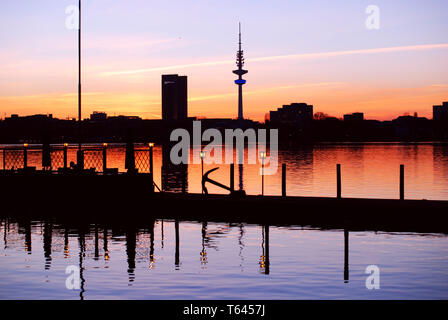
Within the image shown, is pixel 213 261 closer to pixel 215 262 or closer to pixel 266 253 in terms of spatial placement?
pixel 215 262

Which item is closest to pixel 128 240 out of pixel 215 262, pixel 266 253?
pixel 215 262

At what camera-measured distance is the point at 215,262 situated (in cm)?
2673

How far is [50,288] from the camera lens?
853 inches

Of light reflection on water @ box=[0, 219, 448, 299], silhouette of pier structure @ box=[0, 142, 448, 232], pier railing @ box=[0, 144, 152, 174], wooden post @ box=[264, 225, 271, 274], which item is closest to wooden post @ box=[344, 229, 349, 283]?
light reflection on water @ box=[0, 219, 448, 299]

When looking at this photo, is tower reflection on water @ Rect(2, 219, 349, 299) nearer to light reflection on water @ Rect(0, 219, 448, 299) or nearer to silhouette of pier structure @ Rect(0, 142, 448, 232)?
light reflection on water @ Rect(0, 219, 448, 299)

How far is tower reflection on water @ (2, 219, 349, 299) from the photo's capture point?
26453 millimetres

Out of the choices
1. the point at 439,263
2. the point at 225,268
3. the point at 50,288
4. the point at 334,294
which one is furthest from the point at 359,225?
the point at 50,288

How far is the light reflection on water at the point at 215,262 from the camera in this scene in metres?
21.1

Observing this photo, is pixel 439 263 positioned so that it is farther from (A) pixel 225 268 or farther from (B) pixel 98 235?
(B) pixel 98 235

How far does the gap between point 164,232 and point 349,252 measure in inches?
450

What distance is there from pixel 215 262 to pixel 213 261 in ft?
0.77

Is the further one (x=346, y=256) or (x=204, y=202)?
(x=204, y=202)

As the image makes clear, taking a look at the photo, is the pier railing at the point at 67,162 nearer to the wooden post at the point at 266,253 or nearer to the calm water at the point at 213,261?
the calm water at the point at 213,261

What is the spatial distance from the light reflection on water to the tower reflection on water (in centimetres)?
5
